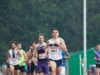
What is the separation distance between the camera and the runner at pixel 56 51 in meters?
21.9

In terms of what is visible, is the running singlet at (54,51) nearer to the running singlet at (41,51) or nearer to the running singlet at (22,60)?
the running singlet at (41,51)

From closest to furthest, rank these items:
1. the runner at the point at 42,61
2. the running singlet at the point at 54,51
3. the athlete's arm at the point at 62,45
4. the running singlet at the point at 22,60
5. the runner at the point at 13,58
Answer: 1. the athlete's arm at the point at 62,45
2. the running singlet at the point at 54,51
3. the runner at the point at 42,61
4. the runner at the point at 13,58
5. the running singlet at the point at 22,60

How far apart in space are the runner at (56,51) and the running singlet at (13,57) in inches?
163

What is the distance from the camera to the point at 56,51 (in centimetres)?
2228

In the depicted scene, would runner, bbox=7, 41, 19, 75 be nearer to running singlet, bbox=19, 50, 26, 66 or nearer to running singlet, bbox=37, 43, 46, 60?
running singlet, bbox=19, 50, 26, 66

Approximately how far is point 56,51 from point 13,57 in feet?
15.9

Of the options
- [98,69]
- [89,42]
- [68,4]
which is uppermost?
[68,4]

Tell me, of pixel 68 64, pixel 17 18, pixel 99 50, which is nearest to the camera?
pixel 99 50

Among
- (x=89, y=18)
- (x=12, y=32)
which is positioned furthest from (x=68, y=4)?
(x=12, y=32)

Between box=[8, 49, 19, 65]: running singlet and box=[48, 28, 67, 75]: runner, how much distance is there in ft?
13.6

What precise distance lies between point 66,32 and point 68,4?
4.80 m

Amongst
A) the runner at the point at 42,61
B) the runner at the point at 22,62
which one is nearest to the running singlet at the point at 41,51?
the runner at the point at 42,61

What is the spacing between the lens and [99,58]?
26.5 m

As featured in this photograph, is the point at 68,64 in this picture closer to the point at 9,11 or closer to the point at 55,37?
the point at 55,37
